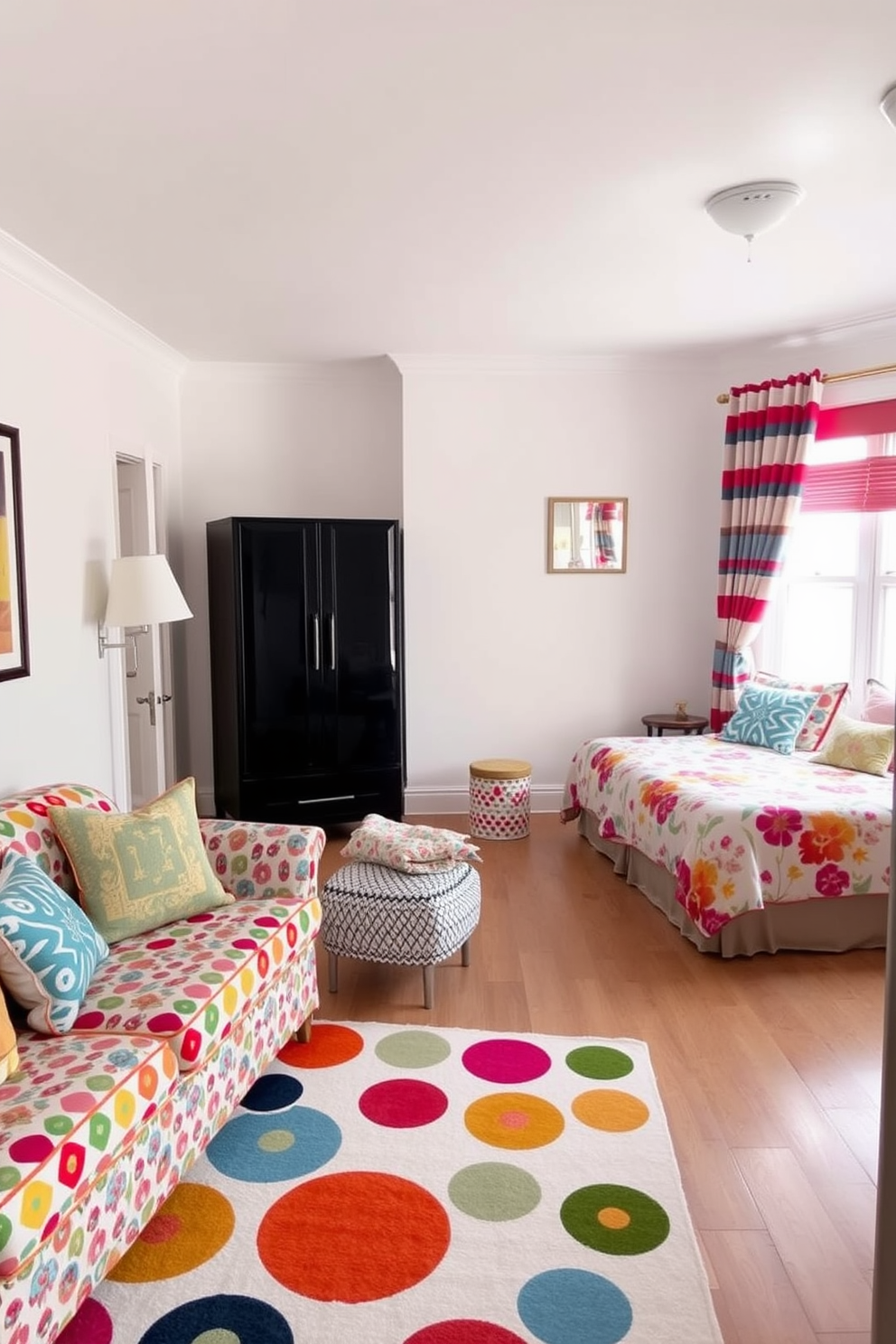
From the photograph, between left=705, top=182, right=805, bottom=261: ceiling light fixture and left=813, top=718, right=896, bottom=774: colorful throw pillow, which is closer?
left=705, top=182, right=805, bottom=261: ceiling light fixture

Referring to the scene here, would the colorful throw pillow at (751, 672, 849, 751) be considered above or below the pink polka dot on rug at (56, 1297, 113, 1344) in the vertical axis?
above

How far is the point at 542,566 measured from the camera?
5656 mm

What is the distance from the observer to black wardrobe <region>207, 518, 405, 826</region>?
508cm

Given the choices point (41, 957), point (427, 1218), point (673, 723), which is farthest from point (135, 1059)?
point (673, 723)

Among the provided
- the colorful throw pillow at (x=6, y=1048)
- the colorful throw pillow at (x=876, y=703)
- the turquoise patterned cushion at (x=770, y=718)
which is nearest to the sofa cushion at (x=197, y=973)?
the colorful throw pillow at (x=6, y=1048)

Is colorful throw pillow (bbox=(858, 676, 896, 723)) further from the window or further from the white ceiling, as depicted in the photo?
the white ceiling

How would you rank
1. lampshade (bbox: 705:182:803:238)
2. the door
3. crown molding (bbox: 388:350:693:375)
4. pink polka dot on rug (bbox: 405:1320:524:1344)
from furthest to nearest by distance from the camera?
crown molding (bbox: 388:350:693:375) < the door < lampshade (bbox: 705:182:803:238) < pink polka dot on rug (bbox: 405:1320:524:1344)

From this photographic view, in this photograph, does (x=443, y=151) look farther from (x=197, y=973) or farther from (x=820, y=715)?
(x=820, y=715)

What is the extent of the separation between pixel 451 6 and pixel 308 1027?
2.72m

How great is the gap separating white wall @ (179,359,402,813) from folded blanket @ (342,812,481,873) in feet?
8.26

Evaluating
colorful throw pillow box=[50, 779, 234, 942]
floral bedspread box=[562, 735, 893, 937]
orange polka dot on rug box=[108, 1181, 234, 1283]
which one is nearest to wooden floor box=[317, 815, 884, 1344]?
floral bedspread box=[562, 735, 893, 937]

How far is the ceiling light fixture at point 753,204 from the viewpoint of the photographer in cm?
298

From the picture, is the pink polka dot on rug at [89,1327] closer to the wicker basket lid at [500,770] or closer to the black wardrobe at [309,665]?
the black wardrobe at [309,665]

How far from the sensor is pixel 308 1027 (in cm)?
303
